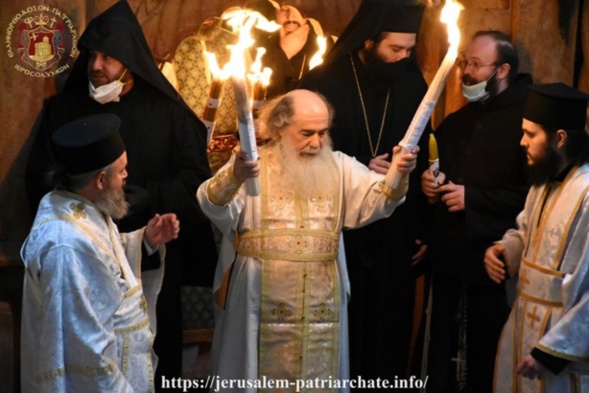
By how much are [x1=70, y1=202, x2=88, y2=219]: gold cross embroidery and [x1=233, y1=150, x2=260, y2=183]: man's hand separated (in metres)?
0.83

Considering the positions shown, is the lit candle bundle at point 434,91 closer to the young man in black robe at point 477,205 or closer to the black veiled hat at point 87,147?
the young man in black robe at point 477,205

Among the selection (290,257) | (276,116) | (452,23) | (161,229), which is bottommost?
(290,257)

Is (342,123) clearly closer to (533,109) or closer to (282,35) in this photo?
(282,35)

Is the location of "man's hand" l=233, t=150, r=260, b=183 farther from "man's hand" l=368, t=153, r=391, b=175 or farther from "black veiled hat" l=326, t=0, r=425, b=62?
"black veiled hat" l=326, t=0, r=425, b=62

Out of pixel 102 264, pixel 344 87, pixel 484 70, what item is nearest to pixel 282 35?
pixel 344 87

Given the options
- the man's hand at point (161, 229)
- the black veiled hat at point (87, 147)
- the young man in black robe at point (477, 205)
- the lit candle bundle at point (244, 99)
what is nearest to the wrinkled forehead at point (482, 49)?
the young man in black robe at point (477, 205)

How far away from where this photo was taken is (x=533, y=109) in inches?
241

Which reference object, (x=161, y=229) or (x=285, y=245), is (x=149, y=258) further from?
(x=285, y=245)

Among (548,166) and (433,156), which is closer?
(548,166)

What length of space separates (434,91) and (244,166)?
1.05 m

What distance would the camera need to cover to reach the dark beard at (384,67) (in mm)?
7219

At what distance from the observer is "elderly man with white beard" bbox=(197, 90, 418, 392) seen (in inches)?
253

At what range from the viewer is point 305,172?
6.47 m

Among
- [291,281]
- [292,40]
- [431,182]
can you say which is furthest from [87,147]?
[292,40]
